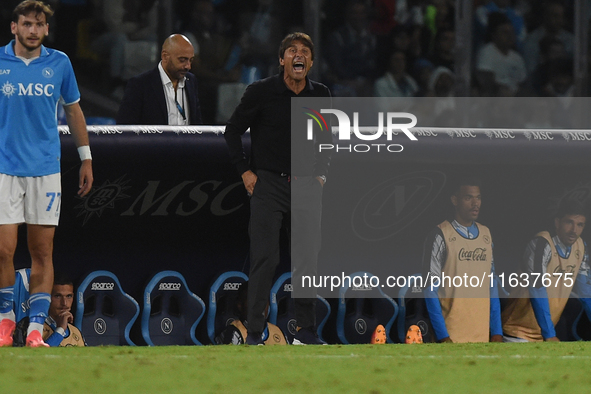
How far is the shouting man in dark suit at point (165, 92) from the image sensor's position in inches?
221

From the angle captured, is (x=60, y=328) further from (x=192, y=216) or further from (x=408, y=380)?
(x=408, y=380)

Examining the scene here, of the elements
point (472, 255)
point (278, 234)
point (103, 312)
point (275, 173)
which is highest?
point (275, 173)

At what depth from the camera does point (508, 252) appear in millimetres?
6312

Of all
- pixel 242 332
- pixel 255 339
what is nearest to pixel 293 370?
pixel 255 339

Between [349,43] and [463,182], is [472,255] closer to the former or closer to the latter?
[463,182]

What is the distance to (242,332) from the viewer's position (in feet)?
19.0

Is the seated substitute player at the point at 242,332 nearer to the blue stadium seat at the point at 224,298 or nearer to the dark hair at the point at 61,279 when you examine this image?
the blue stadium seat at the point at 224,298

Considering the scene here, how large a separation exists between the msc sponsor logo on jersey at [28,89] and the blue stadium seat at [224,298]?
6.17 ft

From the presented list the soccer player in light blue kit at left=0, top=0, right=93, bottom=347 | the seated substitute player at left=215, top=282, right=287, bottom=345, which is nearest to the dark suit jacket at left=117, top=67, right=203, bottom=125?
the soccer player in light blue kit at left=0, top=0, right=93, bottom=347

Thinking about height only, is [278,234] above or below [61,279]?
above

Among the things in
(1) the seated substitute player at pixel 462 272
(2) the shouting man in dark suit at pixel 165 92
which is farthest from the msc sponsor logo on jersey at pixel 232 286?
(1) the seated substitute player at pixel 462 272

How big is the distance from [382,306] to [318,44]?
2996mm

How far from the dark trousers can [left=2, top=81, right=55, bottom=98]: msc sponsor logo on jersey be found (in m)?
1.17

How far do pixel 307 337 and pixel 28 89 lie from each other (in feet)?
6.30
